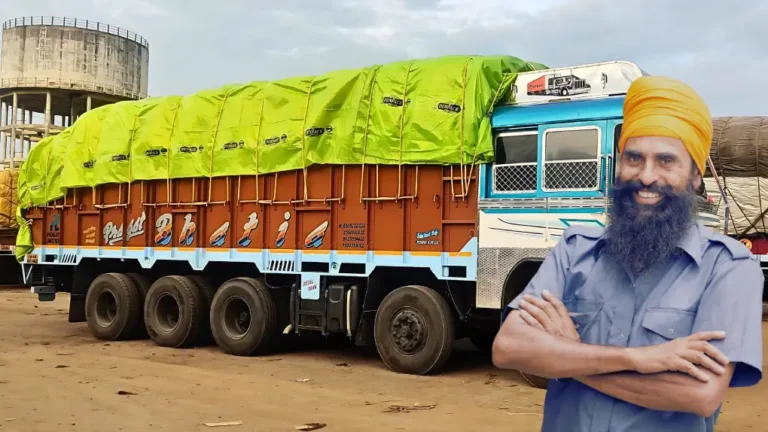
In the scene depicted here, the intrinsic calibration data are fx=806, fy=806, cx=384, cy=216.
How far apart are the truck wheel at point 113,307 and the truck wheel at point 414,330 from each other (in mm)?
5186

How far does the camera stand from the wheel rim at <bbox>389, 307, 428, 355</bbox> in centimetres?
1032

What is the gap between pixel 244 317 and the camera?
1234cm

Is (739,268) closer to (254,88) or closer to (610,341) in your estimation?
(610,341)

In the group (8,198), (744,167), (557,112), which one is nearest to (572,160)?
(557,112)

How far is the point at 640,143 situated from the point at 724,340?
0.61 metres

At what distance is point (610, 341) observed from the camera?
92.4 inches

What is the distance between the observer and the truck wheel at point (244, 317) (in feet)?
38.9

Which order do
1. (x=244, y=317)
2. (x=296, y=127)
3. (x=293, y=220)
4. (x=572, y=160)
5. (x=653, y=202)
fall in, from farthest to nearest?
(x=244, y=317)
(x=293, y=220)
(x=296, y=127)
(x=572, y=160)
(x=653, y=202)

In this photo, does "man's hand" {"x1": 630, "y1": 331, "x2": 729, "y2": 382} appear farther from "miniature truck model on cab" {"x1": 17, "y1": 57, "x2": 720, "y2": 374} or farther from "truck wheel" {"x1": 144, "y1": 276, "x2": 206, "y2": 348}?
"truck wheel" {"x1": 144, "y1": 276, "x2": 206, "y2": 348}

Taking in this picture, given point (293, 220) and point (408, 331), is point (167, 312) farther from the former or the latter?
point (408, 331)

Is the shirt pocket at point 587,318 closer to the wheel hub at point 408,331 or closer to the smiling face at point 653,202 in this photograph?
the smiling face at point 653,202

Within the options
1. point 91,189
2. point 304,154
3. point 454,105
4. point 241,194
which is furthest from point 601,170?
point 91,189

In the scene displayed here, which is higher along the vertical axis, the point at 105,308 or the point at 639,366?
the point at 639,366

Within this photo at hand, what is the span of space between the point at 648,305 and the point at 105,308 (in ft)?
43.8
